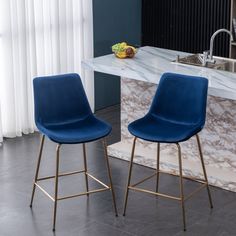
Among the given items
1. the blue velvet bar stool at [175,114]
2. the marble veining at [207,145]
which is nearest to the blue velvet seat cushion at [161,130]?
the blue velvet bar stool at [175,114]

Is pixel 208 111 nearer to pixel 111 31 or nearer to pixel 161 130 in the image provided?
pixel 161 130

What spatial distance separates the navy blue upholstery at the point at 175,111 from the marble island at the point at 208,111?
169 mm

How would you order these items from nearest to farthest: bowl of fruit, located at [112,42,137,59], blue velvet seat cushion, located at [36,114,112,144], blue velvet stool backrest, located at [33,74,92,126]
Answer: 1. blue velvet seat cushion, located at [36,114,112,144]
2. blue velvet stool backrest, located at [33,74,92,126]
3. bowl of fruit, located at [112,42,137,59]

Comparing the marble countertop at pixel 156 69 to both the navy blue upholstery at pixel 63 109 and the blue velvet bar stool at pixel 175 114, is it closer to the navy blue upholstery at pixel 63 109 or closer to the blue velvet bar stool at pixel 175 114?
the blue velvet bar stool at pixel 175 114

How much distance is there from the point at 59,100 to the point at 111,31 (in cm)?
245

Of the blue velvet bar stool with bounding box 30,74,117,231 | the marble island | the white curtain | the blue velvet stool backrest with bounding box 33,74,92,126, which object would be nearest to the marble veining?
the marble island

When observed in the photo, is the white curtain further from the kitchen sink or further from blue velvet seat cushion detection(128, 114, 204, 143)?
blue velvet seat cushion detection(128, 114, 204, 143)

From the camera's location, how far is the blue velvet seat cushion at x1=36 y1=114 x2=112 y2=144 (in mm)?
4027

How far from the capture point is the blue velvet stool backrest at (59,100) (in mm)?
4273

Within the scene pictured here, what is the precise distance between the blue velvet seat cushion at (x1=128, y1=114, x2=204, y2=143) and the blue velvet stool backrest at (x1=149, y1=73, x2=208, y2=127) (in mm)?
45

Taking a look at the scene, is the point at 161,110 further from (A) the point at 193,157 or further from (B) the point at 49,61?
(B) the point at 49,61

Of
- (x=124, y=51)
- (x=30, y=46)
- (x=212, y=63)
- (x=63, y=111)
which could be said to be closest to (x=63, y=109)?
(x=63, y=111)

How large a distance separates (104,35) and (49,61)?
0.85 metres

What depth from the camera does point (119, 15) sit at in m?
6.71
